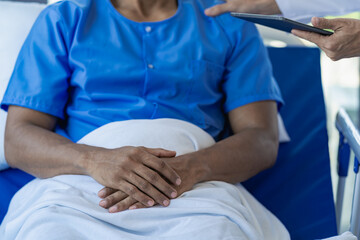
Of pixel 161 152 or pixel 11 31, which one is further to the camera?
pixel 11 31

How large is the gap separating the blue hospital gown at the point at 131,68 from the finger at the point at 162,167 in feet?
1.05

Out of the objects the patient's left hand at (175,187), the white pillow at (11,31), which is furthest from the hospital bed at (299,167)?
the patient's left hand at (175,187)

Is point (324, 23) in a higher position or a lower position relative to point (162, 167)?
higher

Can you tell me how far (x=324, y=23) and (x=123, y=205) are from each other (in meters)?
0.72

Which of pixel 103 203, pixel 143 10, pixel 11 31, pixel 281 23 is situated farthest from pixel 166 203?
pixel 11 31

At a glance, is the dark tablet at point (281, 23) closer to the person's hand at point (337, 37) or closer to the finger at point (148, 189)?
the person's hand at point (337, 37)

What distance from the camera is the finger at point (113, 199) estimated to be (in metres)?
1.39

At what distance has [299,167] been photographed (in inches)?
80.7

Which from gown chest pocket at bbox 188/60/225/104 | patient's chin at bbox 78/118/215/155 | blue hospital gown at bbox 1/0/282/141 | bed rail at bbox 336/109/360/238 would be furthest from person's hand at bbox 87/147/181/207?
bed rail at bbox 336/109/360/238

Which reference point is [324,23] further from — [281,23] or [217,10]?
[217,10]

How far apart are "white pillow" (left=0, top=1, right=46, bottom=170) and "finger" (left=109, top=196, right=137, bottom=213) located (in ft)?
2.43

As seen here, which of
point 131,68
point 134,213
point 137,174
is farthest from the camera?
point 131,68

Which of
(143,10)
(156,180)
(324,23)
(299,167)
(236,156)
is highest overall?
(324,23)

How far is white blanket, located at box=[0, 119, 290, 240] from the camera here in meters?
1.28
